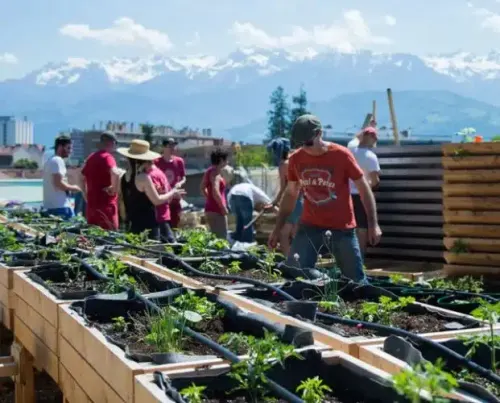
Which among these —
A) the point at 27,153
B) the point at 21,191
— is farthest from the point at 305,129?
the point at 27,153

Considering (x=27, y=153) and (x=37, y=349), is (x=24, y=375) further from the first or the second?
(x=27, y=153)

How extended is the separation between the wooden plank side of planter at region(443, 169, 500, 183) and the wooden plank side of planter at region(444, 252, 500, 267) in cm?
78

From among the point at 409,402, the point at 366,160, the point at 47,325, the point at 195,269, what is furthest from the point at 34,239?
the point at 409,402

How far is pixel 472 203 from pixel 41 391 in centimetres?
479

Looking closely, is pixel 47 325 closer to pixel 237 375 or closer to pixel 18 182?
pixel 237 375

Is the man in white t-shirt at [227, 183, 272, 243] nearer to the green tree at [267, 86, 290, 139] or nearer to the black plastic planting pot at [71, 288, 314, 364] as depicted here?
the black plastic planting pot at [71, 288, 314, 364]

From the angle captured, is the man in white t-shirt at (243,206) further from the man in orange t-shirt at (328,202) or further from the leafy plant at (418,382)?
the leafy plant at (418,382)

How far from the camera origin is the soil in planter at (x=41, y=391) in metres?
5.75

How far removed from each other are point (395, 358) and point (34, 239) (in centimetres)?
461

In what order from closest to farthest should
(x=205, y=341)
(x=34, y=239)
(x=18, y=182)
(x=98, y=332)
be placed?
(x=205, y=341) → (x=98, y=332) → (x=34, y=239) → (x=18, y=182)

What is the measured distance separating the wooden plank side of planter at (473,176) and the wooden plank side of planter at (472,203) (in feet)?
0.61

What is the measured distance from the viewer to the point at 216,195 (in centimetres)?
954

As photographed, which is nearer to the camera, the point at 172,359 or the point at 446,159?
the point at 172,359

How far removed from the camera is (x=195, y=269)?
5.25 m
